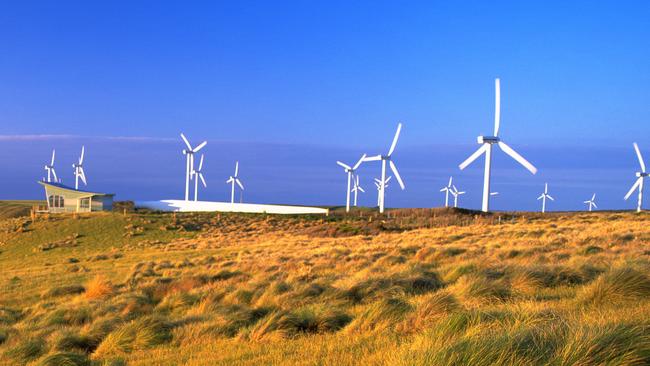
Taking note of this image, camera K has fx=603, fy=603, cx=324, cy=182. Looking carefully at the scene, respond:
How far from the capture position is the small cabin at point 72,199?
7894cm

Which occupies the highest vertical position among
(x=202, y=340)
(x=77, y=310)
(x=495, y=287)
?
(x=495, y=287)

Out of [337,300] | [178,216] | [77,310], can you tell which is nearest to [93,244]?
[178,216]

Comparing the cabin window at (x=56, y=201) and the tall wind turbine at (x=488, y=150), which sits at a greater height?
the tall wind turbine at (x=488, y=150)

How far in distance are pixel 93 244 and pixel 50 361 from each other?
5117cm

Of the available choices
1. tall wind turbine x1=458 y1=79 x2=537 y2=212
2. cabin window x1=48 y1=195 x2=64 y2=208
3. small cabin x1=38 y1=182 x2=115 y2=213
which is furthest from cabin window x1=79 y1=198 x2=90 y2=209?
tall wind turbine x1=458 y1=79 x2=537 y2=212

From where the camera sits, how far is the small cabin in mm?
78938

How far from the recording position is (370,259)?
76.3 ft

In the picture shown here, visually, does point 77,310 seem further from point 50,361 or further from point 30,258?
point 30,258

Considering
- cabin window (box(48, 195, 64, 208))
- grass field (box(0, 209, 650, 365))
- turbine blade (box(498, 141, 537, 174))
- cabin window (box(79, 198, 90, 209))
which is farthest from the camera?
cabin window (box(48, 195, 64, 208))

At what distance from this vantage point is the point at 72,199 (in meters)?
79.5

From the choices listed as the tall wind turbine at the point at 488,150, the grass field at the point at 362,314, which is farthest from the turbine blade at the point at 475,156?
the grass field at the point at 362,314

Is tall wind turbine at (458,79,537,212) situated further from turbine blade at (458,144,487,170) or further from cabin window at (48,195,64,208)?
cabin window at (48,195,64,208)

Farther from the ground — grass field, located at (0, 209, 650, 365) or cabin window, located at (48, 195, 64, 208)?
grass field, located at (0, 209, 650, 365)

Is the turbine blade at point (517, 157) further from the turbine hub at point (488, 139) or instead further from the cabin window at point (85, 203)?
the cabin window at point (85, 203)
